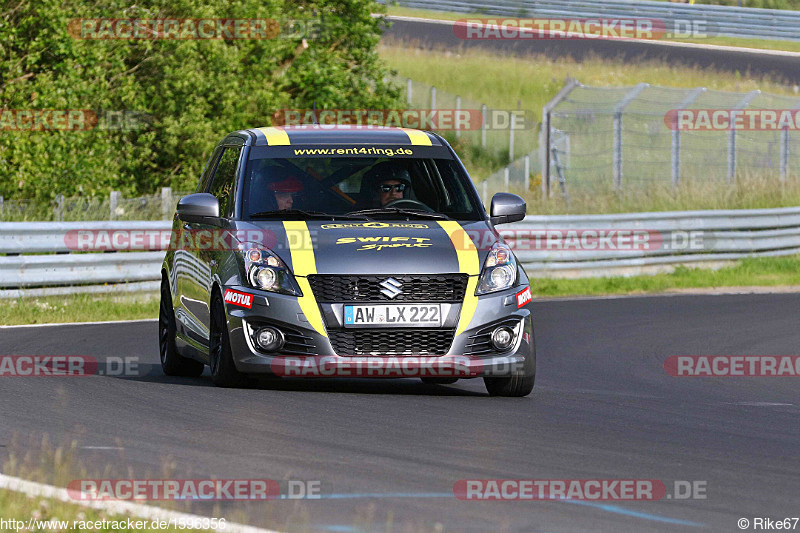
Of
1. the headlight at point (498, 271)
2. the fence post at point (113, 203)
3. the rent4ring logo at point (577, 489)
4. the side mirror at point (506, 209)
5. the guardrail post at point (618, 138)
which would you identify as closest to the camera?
the rent4ring logo at point (577, 489)

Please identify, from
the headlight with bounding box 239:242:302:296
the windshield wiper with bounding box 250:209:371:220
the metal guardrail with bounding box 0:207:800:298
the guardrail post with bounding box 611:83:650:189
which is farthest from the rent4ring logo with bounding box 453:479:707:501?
the guardrail post with bounding box 611:83:650:189

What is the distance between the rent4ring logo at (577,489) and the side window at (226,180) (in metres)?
4.24

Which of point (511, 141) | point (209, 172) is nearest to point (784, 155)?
point (511, 141)

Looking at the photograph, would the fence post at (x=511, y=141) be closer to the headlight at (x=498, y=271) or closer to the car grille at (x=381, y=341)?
the headlight at (x=498, y=271)

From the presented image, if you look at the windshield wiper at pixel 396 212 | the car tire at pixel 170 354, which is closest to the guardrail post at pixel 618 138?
the car tire at pixel 170 354

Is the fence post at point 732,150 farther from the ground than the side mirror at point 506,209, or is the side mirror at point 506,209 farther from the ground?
the side mirror at point 506,209

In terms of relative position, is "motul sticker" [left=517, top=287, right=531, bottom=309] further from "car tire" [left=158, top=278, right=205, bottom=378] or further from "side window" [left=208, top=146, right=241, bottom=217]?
"car tire" [left=158, top=278, right=205, bottom=378]

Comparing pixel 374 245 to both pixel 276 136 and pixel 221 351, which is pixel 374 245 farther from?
pixel 276 136

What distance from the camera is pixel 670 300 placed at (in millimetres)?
19766

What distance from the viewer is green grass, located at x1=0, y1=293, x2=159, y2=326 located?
15578 mm

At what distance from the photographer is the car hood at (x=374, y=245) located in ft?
29.9

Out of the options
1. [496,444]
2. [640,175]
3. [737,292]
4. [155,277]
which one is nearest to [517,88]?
[640,175]

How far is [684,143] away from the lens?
33.5 metres

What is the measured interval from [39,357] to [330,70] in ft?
62.7
